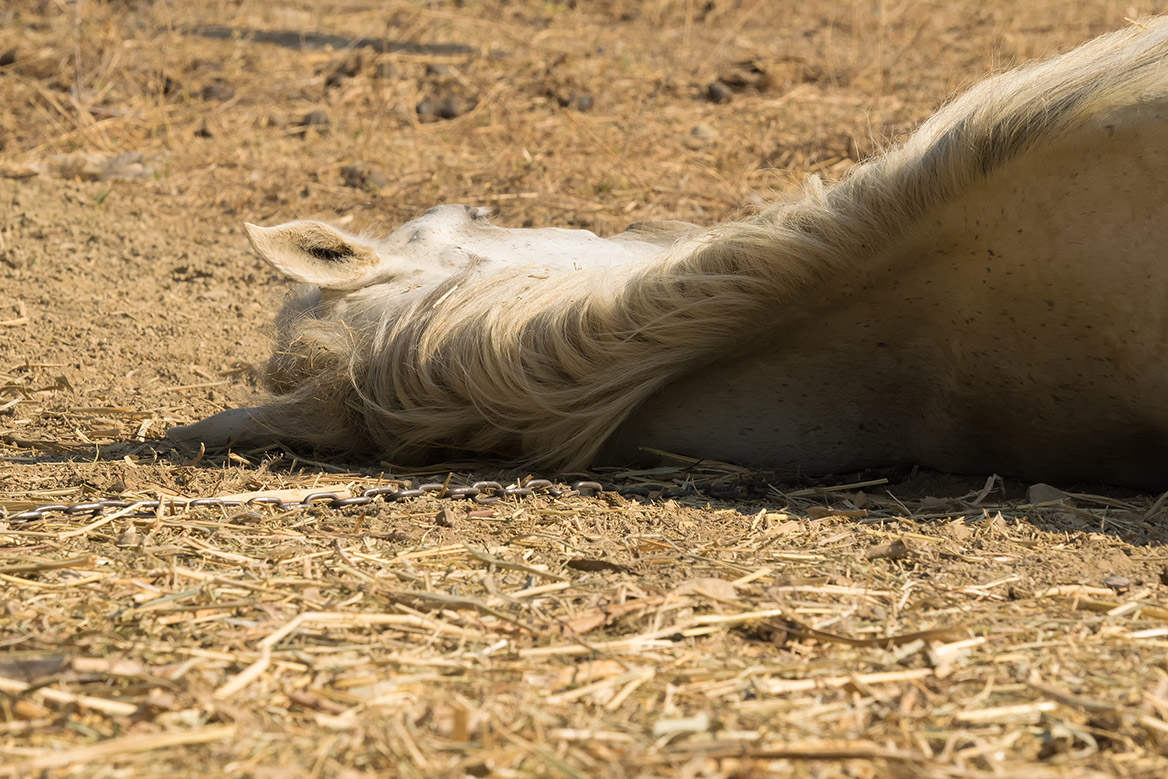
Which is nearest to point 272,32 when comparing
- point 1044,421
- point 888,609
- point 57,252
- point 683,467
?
point 57,252

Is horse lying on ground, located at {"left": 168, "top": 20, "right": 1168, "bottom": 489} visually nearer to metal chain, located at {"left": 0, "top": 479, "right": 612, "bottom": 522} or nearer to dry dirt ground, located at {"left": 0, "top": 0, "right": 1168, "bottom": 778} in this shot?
dry dirt ground, located at {"left": 0, "top": 0, "right": 1168, "bottom": 778}

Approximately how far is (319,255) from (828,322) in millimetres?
1374

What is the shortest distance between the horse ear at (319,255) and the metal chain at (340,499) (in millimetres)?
688

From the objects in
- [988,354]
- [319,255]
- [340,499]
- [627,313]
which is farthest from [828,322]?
[319,255]

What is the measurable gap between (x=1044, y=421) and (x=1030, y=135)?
683mm

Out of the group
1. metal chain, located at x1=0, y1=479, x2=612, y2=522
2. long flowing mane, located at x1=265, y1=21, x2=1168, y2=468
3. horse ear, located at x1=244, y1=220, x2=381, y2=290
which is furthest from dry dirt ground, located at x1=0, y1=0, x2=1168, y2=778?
horse ear, located at x1=244, y1=220, x2=381, y2=290

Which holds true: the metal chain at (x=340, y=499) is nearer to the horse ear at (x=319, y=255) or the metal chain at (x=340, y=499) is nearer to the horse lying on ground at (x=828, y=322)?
the horse lying on ground at (x=828, y=322)

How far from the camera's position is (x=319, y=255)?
3098mm

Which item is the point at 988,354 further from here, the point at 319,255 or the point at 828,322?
the point at 319,255

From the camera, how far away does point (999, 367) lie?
8.51 ft

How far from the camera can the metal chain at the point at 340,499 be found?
2318mm

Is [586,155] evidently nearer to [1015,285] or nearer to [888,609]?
[1015,285]

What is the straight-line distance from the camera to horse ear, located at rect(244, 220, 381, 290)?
2.96 metres

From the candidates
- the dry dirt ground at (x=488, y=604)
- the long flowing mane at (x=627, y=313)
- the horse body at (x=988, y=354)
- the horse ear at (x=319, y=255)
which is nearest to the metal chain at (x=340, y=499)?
the dry dirt ground at (x=488, y=604)
